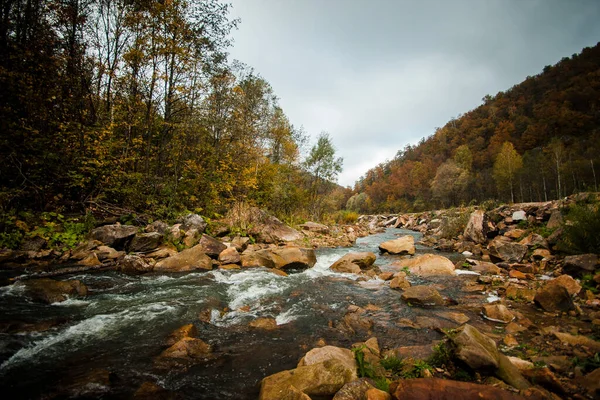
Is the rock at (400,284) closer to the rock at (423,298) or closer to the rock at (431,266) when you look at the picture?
the rock at (423,298)

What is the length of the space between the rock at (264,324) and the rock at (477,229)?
1290 centimetres

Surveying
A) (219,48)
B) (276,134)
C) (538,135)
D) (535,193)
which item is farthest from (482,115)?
(219,48)

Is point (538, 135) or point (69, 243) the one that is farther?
point (538, 135)

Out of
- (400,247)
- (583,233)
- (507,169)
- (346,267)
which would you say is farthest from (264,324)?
(507,169)

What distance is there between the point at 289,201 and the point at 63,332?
52.9 feet

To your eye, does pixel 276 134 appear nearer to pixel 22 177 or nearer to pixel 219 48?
pixel 219 48

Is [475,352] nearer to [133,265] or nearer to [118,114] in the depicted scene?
[133,265]

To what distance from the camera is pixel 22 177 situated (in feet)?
26.5

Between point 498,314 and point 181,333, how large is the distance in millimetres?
5566

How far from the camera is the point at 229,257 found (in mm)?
8570

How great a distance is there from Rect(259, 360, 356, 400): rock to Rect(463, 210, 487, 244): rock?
44.2ft

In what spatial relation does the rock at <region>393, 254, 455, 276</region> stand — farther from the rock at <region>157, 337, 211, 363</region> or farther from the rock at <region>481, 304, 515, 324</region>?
the rock at <region>157, 337, 211, 363</region>

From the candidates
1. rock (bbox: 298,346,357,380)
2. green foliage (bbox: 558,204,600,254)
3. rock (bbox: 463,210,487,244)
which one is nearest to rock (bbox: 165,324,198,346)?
rock (bbox: 298,346,357,380)

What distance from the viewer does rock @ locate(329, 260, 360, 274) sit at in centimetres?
855
